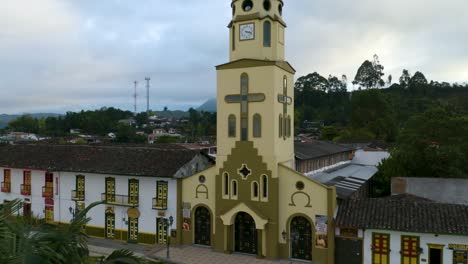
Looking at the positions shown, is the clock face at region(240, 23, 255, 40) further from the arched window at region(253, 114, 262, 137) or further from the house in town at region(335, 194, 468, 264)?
the house in town at region(335, 194, 468, 264)

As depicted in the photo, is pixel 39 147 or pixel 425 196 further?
pixel 39 147

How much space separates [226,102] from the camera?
25875 millimetres

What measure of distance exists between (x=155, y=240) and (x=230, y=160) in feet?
25.0

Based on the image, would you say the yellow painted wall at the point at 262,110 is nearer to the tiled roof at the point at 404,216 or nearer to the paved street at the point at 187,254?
the tiled roof at the point at 404,216

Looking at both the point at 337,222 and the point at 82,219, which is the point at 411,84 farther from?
the point at 82,219

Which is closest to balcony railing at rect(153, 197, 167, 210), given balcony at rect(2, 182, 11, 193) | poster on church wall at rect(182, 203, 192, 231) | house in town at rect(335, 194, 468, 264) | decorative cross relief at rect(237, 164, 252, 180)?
poster on church wall at rect(182, 203, 192, 231)

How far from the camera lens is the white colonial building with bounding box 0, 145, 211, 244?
27469 millimetres

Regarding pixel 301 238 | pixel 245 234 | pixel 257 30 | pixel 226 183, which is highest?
pixel 257 30

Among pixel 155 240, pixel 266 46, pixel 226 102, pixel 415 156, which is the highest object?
pixel 266 46

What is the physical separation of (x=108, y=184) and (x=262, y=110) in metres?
12.4

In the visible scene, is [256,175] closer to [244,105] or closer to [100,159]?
[244,105]

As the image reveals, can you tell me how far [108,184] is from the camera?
95.2ft

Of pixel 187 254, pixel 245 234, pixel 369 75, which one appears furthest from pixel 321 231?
pixel 369 75

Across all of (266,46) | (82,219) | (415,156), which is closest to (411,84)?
(415,156)
